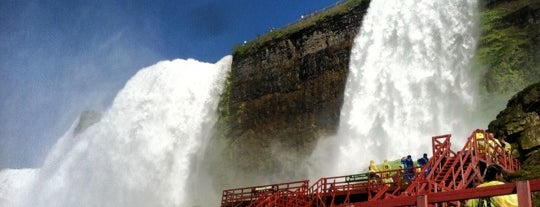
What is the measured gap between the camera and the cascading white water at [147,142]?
158ft

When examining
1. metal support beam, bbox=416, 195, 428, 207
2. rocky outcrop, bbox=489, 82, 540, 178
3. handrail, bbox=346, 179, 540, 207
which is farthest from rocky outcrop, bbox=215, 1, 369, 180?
metal support beam, bbox=416, 195, 428, 207

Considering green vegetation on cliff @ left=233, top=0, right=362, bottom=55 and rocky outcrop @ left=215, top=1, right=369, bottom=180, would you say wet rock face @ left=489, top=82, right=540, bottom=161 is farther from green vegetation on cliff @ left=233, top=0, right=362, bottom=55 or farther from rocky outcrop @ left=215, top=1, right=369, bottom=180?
green vegetation on cliff @ left=233, top=0, right=362, bottom=55

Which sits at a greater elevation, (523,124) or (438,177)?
(523,124)

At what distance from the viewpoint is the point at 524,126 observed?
63.8ft

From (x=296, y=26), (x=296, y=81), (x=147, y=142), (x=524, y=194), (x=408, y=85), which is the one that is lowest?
(x=524, y=194)

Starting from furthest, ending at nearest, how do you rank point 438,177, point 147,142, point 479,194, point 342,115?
point 147,142, point 342,115, point 438,177, point 479,194

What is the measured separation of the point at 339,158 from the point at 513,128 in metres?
16.2

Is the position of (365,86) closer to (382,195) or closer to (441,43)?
(441,43)

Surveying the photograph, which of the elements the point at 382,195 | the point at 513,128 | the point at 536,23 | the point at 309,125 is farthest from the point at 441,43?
the point at 382,195

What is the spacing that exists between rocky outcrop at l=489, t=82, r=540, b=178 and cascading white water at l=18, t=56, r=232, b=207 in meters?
28.9

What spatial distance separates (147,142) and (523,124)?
114ft

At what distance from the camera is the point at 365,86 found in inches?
1419

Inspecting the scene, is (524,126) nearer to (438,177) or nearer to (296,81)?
(438,177)

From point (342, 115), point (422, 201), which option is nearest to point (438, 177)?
point (422, 201)
